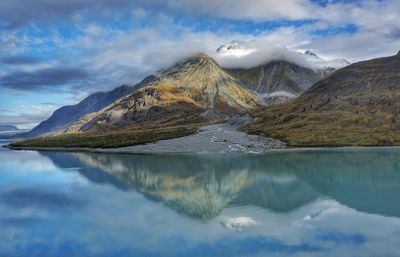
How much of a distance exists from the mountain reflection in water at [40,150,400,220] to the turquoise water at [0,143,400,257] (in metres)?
0.16

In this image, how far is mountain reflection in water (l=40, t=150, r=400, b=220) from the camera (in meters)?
46.7

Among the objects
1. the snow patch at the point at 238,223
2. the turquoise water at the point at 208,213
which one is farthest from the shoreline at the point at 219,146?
the snow patch at the point at 238,223

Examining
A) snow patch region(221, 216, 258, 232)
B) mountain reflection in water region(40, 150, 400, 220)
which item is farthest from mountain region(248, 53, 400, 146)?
snow patch region(221, 216, 258, 232)

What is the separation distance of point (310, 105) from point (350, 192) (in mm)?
149985

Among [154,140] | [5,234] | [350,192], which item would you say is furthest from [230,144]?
[5,234]

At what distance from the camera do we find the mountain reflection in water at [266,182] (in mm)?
46656

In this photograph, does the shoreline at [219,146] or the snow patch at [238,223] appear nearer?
the snow patch at [238,223]

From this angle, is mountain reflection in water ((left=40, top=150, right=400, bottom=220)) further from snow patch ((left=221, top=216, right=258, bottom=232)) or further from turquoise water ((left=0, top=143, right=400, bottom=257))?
snow patch ((left=221, top=216, right=258, bottom=232))

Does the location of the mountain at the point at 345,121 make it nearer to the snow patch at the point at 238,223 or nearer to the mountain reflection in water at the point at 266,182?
the mountain reflection in water at the point at 266,182

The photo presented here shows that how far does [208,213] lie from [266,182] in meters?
22.9

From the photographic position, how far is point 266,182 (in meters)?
63.4

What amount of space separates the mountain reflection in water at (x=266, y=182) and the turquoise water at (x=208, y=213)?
6.3 inches

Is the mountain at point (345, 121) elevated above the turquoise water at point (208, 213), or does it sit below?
above

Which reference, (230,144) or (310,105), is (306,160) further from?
(310,105)
